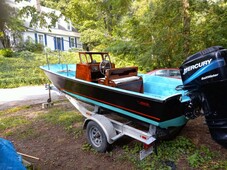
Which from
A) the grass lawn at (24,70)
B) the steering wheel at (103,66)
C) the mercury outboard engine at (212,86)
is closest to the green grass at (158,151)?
the mercury outboard engine at (212,86)

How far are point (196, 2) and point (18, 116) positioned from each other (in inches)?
239

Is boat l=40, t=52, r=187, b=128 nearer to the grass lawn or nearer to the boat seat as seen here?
the boat seat

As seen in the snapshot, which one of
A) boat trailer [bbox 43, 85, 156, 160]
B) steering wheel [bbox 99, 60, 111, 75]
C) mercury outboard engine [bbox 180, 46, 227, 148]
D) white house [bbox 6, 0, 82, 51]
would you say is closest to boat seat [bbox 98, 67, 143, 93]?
steering wheel [bbox 99, 60, 111, 75]

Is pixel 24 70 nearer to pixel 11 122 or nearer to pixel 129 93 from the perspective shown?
pixel 11 122

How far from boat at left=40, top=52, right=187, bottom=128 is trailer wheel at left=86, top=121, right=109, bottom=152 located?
0.37m

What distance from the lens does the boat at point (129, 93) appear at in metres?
2.56

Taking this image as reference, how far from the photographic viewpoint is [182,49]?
22.0ft

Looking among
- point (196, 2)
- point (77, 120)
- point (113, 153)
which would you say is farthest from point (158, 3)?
point (113, 153)

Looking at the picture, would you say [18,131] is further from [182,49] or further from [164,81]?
[182,49]

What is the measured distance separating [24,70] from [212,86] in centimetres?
1061

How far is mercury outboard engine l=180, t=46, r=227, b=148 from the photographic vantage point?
199cm

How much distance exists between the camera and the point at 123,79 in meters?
3.60

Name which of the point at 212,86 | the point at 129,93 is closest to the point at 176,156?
the point at 129,93

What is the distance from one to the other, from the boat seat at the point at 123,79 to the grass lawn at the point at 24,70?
497 cm
